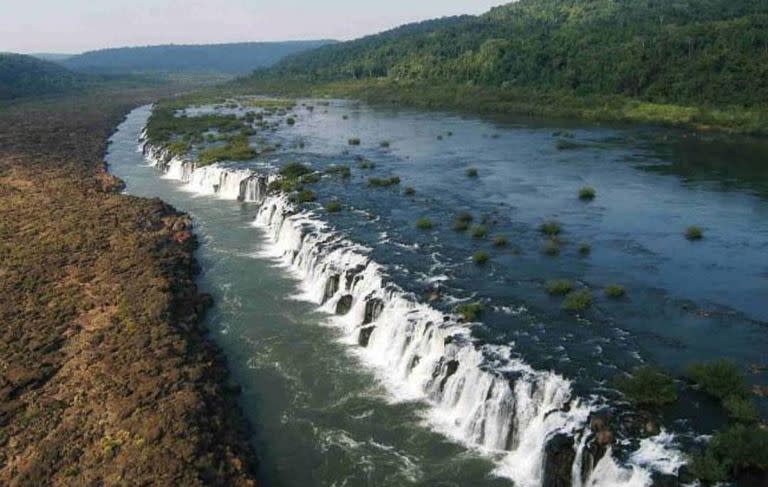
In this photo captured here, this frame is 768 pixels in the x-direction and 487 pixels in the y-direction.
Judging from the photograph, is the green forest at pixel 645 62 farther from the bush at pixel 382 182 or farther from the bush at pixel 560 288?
the bush at pixel 560 288

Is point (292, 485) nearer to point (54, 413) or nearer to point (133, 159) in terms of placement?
point (54, 413)

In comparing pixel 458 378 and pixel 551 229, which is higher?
pixel 551 229

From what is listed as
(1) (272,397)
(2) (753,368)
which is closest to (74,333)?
(1) (272,397)

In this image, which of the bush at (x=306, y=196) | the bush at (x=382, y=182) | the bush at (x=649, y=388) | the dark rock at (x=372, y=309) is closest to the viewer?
the bush at (x=649, y=388)

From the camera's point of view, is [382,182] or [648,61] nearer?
[382,182]

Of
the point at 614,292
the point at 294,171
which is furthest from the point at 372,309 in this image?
the point at 294,171

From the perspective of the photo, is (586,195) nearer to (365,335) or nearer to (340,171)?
(340,171)

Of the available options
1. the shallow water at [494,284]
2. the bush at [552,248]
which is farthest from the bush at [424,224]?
the bush at [552,248]
